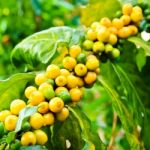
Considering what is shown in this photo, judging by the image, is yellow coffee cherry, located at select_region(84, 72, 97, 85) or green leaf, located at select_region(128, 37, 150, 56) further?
green leaf, located at select_region(128, 37, 150, 56)

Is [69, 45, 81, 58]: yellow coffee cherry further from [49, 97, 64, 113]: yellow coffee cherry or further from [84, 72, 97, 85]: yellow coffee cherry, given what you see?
[49, 97, 64, 113]: yellow coffee cherry

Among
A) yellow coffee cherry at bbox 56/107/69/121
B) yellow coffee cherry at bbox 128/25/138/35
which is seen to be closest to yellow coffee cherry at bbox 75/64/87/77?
yellow coffee cherry at bbox 56/107/69/121

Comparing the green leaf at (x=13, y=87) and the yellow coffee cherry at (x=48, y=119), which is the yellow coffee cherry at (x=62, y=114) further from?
the green leaf at (x=13, y=87)

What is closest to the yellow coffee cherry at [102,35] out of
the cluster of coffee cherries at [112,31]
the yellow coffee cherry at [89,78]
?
the cluster of coffee cherries at [112,31]

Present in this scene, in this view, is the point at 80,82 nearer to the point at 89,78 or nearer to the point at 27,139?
the point at 89,78

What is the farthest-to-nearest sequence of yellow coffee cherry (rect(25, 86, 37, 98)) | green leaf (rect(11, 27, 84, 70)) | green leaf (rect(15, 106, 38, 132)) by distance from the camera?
green leaf (rect(11, 27, 84, 70)), yellow coffee cherry (rect(25, 86, 37, 98)), green leaf (rect(15, 106, 38, 132))

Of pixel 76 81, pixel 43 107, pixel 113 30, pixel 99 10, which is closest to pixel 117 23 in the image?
pixel 113 30

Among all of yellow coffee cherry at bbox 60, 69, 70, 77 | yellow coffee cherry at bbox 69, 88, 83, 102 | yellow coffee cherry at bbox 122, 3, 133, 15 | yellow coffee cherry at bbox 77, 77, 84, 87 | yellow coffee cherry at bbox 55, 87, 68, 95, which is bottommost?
yellow coffee cherry at bbox 77, 77, 84, 87

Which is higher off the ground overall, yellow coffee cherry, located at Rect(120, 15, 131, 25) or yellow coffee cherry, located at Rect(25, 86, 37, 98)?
yellow coffee cherry, located at Rect(120, 15, 131, 25)
